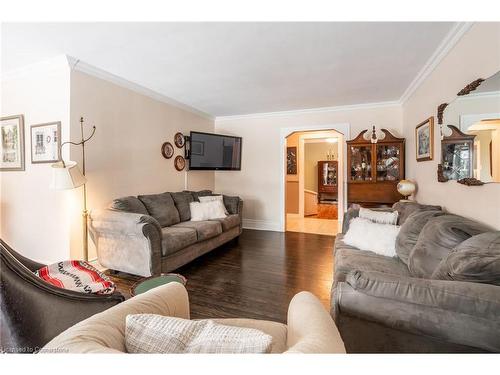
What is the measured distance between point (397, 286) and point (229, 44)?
2.35 meters

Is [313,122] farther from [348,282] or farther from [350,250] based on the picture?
[348,282]

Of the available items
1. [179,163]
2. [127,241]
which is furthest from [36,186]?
[179,163]

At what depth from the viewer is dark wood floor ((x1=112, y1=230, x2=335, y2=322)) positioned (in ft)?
6.82

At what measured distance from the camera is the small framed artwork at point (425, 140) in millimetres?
2668

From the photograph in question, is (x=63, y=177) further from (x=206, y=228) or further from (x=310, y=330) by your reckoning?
(x=310, y=330)

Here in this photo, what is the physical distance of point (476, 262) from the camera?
3.63ft

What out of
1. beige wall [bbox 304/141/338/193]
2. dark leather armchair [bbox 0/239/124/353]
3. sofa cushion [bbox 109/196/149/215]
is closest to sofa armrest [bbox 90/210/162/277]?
sofa cushion [bbox 109/196/149/215]

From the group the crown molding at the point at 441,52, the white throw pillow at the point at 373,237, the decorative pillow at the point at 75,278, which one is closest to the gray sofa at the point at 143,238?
the decorative pillow at the point at 75,278

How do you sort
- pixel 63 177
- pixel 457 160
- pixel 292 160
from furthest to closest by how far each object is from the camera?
1. pixel 292 160
2. pixel 63 177
3. pixel 457 160

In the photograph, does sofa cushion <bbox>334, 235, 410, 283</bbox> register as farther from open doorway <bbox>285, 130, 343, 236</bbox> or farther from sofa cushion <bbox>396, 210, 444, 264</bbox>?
open doorway <bbox>285, 130, 343, 236</bbox>

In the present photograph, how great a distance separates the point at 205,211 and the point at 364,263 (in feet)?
8.23

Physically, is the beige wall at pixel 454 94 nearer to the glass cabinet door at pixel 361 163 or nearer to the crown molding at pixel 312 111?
the glass cabinet door at pixel 361 163

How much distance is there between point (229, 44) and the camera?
7.51 feet
